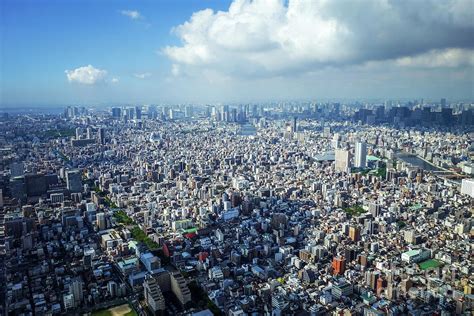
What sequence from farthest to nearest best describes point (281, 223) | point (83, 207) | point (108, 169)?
point (108, 169) < point (83, 207) < point (281, 223)

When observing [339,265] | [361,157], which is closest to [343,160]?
[361,157]

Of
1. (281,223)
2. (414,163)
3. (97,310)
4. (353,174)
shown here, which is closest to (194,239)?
(281,223)

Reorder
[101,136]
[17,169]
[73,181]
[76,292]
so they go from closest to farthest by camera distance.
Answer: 1. [76,292]
2. [17,169]
3. [73,181]
4. [101,136]

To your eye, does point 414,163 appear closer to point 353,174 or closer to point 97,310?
point 353,174

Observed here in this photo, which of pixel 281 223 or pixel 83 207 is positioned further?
pixel 83 207

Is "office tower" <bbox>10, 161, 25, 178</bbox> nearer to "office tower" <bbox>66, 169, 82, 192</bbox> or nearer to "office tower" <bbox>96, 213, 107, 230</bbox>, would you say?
"office tower" <bbox>66, 169, 82, 192</bbox>

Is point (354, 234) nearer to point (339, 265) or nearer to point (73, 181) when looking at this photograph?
point (339, 265)
